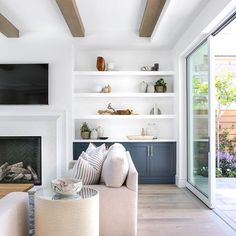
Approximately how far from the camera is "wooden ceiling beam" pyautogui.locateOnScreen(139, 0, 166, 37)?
4.05 metres

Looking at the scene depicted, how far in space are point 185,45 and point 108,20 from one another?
1.27 m

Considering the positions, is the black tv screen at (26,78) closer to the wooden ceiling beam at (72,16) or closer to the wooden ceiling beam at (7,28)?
the wooden ceiling beam at (7,28)

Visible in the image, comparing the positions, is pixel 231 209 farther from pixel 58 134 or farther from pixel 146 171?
pixel 58 134

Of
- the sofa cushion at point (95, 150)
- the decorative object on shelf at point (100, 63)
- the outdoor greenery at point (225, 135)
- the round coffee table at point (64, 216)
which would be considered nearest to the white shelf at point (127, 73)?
the decorative object on shelf at point (100, 63)

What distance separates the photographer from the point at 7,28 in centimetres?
504

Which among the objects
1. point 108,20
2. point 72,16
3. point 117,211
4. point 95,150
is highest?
point 108,20

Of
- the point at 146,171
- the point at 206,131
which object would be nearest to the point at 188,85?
the point at 206,131

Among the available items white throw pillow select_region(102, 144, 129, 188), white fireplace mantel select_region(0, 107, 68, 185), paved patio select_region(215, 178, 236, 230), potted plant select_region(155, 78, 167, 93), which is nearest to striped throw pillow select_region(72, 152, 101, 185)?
white throw pillow select_region(102, 144, 129, 188)

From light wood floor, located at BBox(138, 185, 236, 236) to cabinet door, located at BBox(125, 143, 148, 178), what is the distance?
2.48 ft

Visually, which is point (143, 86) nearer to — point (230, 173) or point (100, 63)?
point (100, 63)

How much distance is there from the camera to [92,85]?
20.6 ft

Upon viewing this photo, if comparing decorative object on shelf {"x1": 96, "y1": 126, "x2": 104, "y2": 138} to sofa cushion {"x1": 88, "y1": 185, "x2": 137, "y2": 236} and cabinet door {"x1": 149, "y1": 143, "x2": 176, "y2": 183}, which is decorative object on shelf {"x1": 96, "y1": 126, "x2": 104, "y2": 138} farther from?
sofa cushion {"x1": 88, "y1": 185, "x2": 137, "y2": 236}

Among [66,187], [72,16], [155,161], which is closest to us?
[66,187]

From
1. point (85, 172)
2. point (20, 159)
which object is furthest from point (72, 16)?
point (20, 159)
